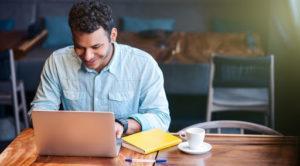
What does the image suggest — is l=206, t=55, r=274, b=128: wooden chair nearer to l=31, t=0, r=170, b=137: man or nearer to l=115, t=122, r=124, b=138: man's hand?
l=31, t=0, r=170, b=137: man

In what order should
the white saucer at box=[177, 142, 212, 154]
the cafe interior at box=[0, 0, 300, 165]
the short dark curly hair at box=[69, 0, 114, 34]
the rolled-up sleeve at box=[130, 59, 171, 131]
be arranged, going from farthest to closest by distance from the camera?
the cafe interior at box=[0, 0, 300, 165] → the rolled-up sleeve at box=[130, 59, 171, 131] → the short dark curly hair at box=[69, 0, 114, 34] → the white saucer at box=[177, 142, 212, 154]

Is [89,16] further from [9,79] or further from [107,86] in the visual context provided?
[9,79]

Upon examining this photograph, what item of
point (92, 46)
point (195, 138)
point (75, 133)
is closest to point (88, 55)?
point (92, 46)

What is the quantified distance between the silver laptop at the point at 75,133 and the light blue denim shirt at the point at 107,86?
437 mm

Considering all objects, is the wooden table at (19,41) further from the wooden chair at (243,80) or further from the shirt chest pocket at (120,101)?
the shirt chest pocket at (120,101)

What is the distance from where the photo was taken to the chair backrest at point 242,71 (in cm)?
308

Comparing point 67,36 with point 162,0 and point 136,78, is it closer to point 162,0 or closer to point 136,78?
point 162,0

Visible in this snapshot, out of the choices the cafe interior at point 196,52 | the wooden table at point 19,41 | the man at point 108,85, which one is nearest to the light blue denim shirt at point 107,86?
the man at point 108,85

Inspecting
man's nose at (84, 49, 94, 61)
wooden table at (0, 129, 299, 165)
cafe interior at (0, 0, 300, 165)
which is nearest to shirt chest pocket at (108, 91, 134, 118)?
man's nose at (84, 49, 94, 61)

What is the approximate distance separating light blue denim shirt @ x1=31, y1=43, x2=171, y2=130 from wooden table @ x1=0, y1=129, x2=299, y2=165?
0.34 metres

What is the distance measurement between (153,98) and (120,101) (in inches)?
5.7

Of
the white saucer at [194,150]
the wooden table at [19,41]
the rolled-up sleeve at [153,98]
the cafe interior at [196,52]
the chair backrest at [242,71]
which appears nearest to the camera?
the white saucer at [194,150]

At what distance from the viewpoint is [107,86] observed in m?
2.07

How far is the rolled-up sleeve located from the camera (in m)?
2.01
